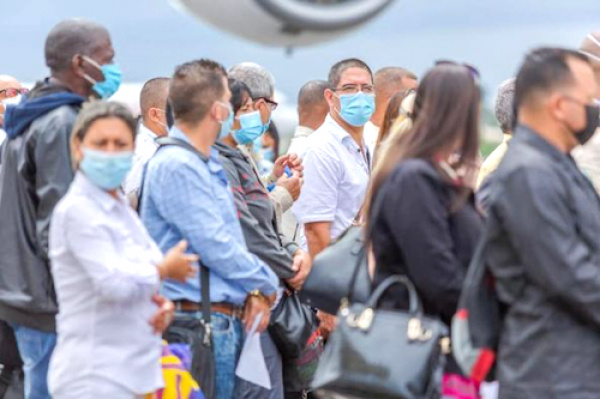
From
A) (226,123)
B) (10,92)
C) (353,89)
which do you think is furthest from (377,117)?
(226,123)

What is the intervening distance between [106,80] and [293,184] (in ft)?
5.75

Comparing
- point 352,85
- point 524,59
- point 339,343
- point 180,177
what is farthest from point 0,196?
point 352,85

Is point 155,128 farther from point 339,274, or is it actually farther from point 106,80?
point 339,274

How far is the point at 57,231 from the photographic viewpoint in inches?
211

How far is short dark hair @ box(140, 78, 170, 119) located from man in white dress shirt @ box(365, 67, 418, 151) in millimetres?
1591

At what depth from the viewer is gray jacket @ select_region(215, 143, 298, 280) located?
6.82 m

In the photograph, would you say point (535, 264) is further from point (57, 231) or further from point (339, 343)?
point (57, 231)

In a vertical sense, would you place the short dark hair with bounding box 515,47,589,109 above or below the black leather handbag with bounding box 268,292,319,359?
above

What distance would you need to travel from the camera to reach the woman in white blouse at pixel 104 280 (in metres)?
5.34

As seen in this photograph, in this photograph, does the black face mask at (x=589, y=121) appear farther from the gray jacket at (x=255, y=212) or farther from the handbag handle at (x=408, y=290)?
the gray jacket at (x=255, y=212)

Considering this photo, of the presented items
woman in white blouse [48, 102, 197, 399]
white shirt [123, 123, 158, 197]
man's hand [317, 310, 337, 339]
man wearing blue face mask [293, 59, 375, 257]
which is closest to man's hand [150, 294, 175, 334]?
woman in white blouse [48, 102, 197, 399]

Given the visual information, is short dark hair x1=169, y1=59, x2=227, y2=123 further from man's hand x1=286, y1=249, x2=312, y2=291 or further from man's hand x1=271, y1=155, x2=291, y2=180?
man's hand x1=271, y1=155, x2=291, y2=180

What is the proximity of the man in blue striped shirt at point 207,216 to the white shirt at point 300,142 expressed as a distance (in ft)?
6.45

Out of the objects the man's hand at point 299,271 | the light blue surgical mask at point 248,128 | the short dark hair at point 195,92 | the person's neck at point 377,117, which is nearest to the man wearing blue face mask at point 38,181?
the short dark hair at point 195,92
